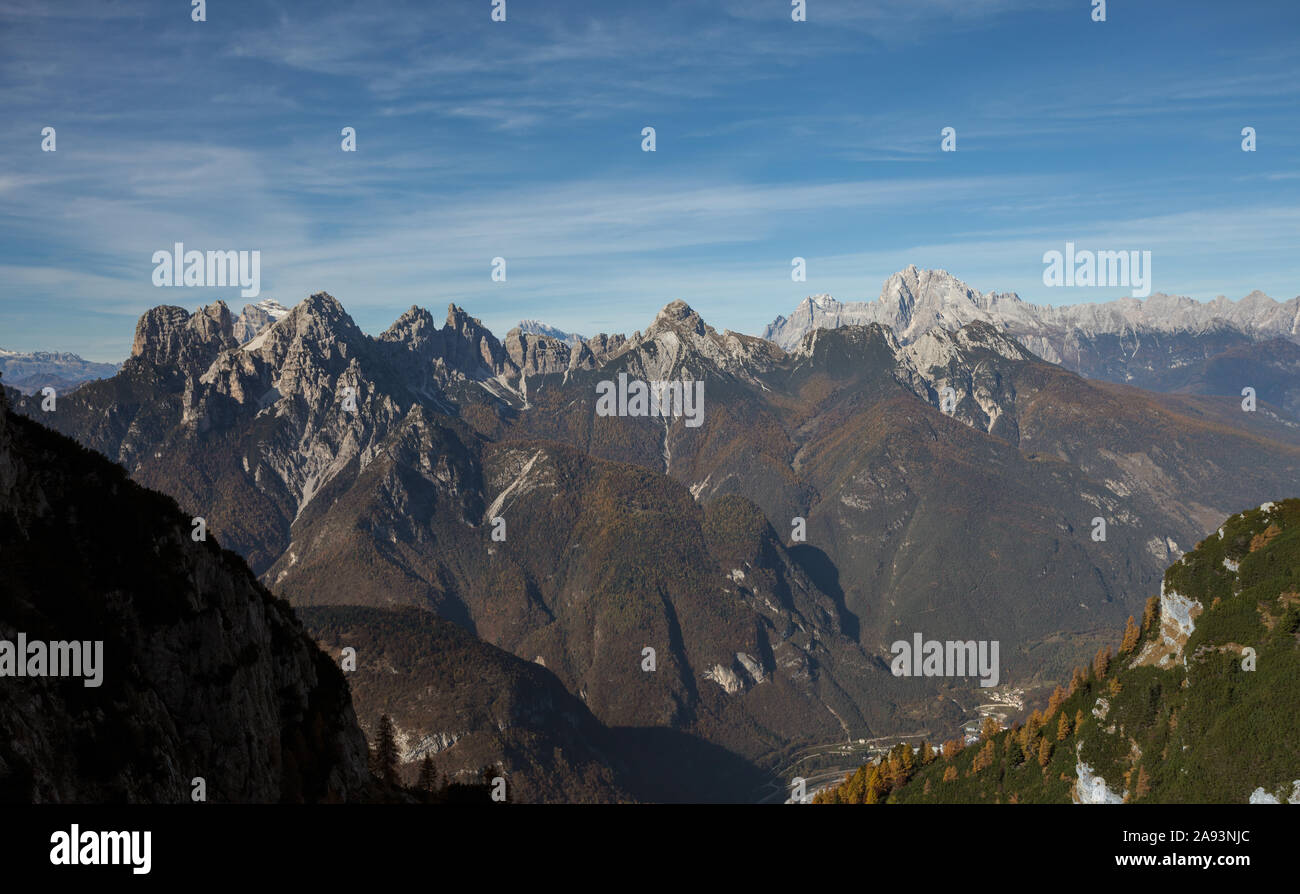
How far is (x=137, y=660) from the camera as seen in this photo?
7206 cm

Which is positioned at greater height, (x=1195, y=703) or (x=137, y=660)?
(x=137, y=660)

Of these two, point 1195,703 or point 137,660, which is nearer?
point 137,660

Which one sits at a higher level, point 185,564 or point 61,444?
point 61,444

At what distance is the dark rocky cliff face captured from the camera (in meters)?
56.2

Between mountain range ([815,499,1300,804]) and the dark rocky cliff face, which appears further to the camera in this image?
mountain range ([815,499,1300,804])

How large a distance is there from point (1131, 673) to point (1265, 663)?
2735cm

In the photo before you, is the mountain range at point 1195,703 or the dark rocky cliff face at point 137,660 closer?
the dark rocky cliff face at point 137,660

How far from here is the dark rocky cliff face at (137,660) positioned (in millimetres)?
56188
